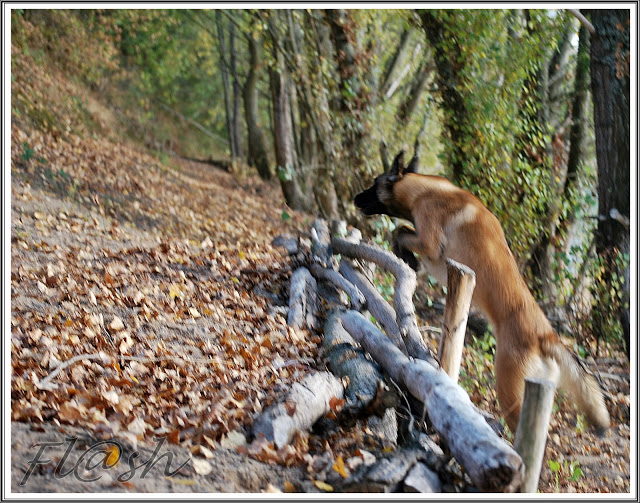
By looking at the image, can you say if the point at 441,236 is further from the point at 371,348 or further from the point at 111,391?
the point at 111,391

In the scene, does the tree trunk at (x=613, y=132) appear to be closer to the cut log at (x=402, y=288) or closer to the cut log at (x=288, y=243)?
the cut log at (x=402, y=288)

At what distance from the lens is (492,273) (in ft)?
18.9

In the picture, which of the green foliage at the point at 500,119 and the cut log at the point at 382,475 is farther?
the green foliage at the point at 500,119

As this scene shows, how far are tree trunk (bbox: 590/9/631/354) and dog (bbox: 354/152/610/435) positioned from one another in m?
3.01

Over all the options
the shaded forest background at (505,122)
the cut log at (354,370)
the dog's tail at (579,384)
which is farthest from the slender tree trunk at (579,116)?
the cut log at (354,370)

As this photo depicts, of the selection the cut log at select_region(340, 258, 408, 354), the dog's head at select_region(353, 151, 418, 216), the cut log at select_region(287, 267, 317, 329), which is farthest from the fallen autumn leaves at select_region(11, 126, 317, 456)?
the dog's head at select_region(353, 151, 418, 216)

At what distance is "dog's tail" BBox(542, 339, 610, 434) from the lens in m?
5.27

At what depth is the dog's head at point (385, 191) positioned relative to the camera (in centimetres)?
714

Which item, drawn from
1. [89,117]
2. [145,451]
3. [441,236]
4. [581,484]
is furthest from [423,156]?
[145,451]

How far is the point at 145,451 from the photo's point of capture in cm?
347

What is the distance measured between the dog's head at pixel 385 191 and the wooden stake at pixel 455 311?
2.56 m

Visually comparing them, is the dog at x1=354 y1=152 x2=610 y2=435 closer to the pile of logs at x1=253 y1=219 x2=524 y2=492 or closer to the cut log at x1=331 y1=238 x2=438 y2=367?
the cut log at x1=331 y1=238 x2=438 y2=367

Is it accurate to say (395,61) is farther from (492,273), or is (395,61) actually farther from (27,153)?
(492,273)

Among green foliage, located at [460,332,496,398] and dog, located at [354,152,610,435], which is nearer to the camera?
dog, located at [354,152,610,435]
